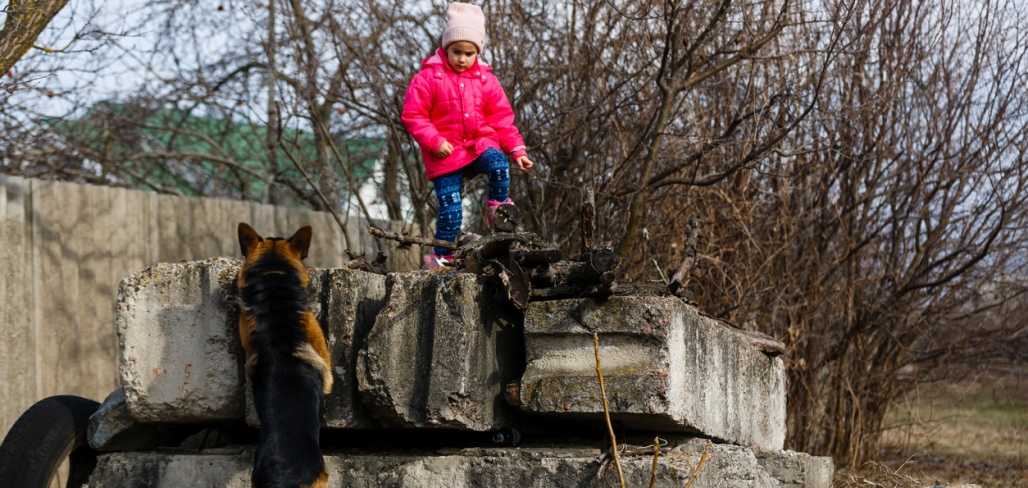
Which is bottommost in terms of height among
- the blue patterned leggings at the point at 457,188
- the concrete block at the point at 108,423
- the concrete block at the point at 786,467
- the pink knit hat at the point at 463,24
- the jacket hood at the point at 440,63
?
the concrete block at the point at 786,467

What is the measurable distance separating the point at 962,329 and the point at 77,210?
6.71 m

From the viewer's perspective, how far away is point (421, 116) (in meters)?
5.17

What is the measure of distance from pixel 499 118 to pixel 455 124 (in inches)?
11.1

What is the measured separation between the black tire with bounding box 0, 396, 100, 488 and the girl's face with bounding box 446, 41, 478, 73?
2.47 m

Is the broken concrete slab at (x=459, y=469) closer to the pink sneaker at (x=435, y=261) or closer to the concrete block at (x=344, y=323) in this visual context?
the concrete block at (x=344, y=323)

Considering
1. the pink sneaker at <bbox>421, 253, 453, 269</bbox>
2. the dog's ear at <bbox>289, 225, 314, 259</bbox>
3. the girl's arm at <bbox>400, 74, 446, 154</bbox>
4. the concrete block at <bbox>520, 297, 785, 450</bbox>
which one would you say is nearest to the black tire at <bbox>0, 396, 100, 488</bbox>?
the dog's ear at <bbox>289, 225, 314, 259</bbox>

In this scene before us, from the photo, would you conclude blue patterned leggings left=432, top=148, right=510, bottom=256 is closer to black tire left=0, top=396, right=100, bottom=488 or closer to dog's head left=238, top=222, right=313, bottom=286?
dog's head left=238, top=222, right=313, bottom=286

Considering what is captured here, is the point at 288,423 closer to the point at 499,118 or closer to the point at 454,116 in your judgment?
the point at 454,116

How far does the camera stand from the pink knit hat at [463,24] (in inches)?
205

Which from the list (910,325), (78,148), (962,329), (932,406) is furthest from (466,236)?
(78,148)

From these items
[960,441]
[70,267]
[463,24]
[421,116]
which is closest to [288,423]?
[421,116]

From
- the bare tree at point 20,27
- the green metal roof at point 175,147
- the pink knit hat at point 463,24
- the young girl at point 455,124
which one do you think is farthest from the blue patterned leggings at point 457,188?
the green metal roof at point 175,147

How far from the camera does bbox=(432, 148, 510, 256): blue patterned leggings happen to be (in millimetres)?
5145

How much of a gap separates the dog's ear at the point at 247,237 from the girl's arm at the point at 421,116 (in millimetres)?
1251
